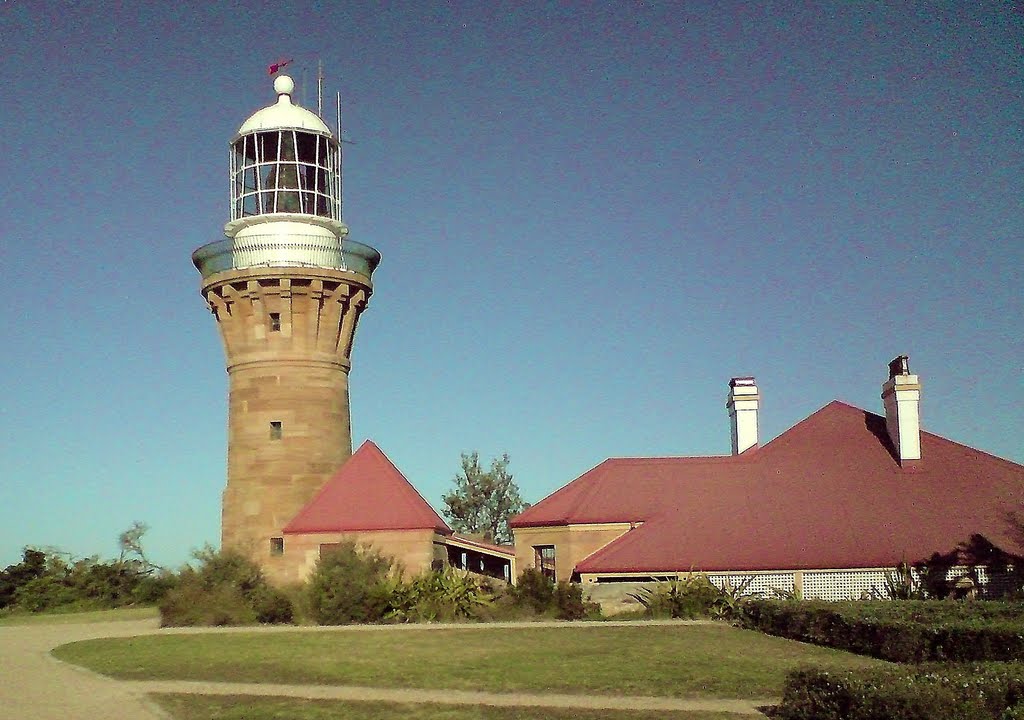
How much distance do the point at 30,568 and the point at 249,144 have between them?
21.7 m

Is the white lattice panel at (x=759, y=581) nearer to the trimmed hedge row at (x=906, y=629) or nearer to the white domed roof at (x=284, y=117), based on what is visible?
the trimmed hedge row at (x=906, y=629)

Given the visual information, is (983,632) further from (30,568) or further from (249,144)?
(30,568)

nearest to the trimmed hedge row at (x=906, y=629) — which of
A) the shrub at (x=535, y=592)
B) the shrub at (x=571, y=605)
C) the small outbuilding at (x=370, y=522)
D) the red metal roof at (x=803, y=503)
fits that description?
the shrub at (x=571, y=605)

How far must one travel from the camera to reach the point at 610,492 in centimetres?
3250

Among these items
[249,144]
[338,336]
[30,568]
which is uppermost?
[249,144]

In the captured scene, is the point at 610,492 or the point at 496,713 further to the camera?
the point at 610,492

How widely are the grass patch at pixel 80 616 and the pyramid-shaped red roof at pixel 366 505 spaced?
601 centimetres

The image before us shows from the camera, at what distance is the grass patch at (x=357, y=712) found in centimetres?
1274

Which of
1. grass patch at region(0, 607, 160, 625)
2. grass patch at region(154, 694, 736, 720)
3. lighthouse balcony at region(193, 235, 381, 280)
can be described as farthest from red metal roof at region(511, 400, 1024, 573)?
grass patch at region(154, 694, 736, 720)

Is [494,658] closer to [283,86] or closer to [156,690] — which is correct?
[156,690]

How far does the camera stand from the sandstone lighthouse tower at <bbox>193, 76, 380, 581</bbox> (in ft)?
111

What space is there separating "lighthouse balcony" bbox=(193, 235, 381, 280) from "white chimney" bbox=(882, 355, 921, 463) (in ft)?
55.7

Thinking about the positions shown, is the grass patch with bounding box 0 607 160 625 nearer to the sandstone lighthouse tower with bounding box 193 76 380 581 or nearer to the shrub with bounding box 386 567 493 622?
the sandstone lighthouse tower with bounding box 193 76 380 581

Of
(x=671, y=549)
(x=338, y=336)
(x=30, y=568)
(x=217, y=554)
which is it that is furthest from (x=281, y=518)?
(x=30, y=568)
